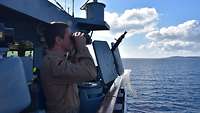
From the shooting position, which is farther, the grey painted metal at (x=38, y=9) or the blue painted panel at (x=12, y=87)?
the grey painted metal at (x=38, y=9)

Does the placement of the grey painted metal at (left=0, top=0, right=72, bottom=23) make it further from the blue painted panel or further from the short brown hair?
the blue painted panel

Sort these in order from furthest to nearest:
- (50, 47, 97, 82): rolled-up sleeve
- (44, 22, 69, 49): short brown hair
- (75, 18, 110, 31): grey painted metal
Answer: (75, 18, 110, 31): grey painted metal, (44, 22, 69, 49): short brown hair, (50, 47, 97, 82): rolled-up sleeve

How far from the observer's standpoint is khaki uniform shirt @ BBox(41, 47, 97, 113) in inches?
130

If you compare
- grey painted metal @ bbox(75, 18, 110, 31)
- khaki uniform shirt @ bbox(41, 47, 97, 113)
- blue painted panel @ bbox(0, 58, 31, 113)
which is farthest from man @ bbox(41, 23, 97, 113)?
grey painted metal @ bbox(75, 18, 110, 31)

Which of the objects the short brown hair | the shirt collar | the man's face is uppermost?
the short brown hair

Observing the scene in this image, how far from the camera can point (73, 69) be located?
10.8ft

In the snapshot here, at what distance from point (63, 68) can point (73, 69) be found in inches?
3.6

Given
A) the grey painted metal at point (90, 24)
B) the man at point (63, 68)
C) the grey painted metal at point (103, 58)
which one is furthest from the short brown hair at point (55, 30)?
the grey painted metal at point (90, 24)

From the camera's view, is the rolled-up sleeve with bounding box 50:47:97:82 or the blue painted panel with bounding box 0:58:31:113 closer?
the blue painted panel with bounding box 0:58:31:113

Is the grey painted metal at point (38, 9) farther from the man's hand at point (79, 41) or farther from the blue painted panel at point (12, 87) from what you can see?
the blue painted panel at point (12, 87)

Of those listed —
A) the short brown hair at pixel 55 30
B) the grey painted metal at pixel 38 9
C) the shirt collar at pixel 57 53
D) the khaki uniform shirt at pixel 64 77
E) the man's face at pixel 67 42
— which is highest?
the grey painted metal at pixel 38 9

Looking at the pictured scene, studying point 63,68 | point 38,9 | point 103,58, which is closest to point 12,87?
point 63,68

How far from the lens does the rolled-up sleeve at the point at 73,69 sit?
3.28 meters

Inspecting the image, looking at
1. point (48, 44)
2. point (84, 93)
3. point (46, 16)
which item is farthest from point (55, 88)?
point (46, 16)
